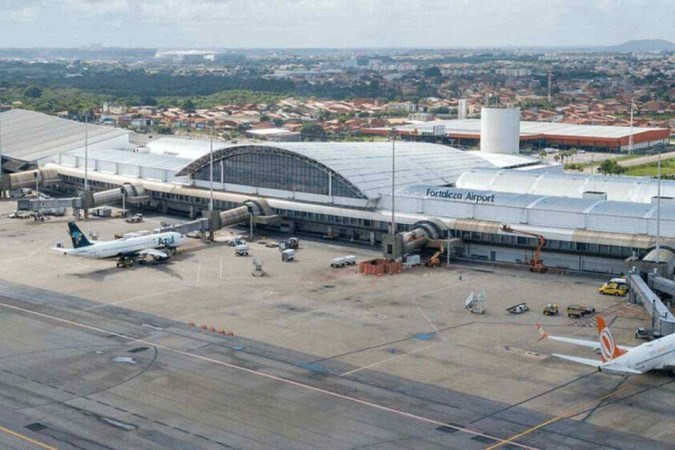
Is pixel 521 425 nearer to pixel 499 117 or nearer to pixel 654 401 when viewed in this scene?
pixel 654 401

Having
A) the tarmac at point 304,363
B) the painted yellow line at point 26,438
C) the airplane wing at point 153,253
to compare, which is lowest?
the tarmac at point 304,363

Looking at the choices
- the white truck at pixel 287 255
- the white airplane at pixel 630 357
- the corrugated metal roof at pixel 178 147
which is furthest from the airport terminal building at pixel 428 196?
the white airplane at pixel 630 357

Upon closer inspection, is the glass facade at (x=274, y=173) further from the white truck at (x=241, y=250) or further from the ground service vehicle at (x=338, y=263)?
the ground service vehicle at (x=338, y=263)

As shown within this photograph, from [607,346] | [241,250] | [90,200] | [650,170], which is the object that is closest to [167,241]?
[241,250]

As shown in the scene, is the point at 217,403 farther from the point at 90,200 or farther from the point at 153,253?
the point at 90,200

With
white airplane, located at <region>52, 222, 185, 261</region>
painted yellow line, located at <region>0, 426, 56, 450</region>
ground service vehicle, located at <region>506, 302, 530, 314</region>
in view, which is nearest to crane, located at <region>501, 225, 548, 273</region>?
ground service vehicle, located at <region>506, 302, 530, 314</region>

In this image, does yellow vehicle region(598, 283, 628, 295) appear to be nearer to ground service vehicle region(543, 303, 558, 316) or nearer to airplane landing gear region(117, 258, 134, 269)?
ground service vehicle region(543, 303, 558, 316)
